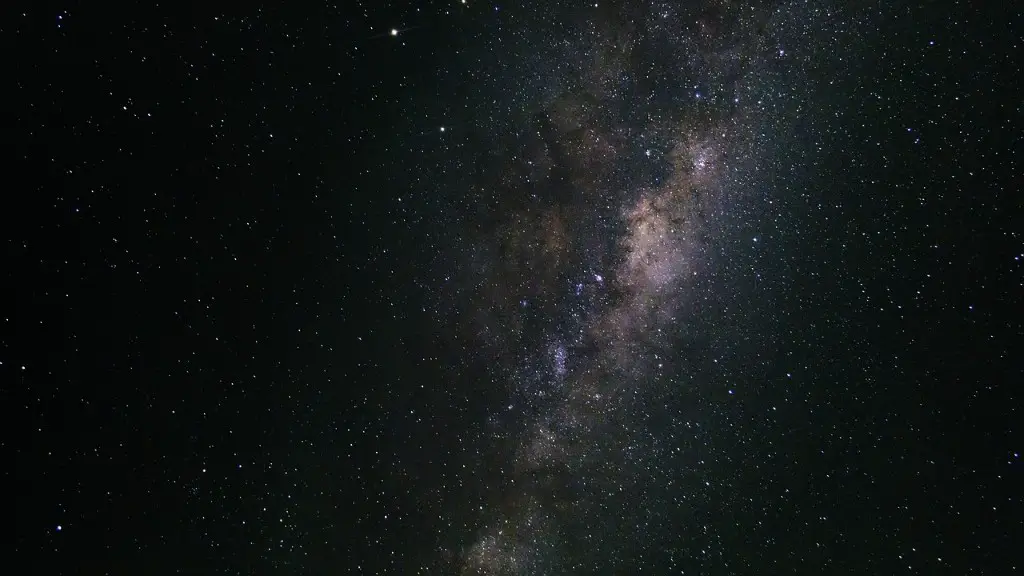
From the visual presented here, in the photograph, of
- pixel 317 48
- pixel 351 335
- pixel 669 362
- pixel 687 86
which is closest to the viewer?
pixel 317 48

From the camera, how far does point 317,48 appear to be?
187 centimetres

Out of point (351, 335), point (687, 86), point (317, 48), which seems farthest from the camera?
point (351, 335)

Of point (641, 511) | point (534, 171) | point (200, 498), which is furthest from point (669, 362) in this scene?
point (200, 498)

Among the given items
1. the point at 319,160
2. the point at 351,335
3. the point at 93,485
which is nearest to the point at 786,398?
the point at 351,335

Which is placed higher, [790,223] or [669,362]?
[790,223]

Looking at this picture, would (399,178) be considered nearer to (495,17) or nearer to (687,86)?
(495,17)

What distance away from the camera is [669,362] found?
233 cm

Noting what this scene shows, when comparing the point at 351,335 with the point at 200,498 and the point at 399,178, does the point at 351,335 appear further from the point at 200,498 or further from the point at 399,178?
the point at 200,498

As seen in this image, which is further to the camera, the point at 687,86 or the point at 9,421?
the point at 687,86

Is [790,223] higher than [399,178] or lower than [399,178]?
lower

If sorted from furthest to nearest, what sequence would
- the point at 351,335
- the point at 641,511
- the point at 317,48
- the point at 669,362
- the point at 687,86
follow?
the point at 641,511, the point at 669,362, the point at 351,335, the point at 687,86, the point at 317,48

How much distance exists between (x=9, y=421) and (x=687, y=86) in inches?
116

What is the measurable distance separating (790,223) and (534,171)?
1.15m

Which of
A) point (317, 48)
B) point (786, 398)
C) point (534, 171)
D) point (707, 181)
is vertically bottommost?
point (786, 398)
